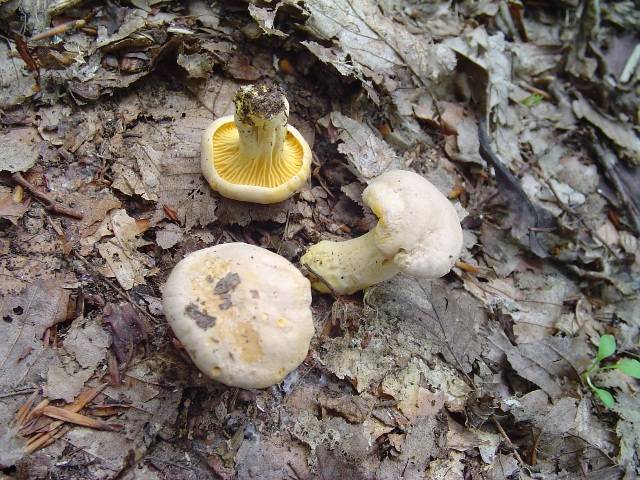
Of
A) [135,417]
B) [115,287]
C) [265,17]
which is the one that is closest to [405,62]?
[265,17]

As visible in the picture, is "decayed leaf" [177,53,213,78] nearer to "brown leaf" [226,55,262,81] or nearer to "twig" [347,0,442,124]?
"brown leaf" [226,55,262,81]

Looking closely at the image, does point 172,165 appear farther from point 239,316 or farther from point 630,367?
point 630,367

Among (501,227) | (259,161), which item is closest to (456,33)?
(501,227)

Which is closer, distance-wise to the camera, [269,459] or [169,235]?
[269,459]

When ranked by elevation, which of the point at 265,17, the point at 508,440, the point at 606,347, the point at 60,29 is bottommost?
the point at 508,440

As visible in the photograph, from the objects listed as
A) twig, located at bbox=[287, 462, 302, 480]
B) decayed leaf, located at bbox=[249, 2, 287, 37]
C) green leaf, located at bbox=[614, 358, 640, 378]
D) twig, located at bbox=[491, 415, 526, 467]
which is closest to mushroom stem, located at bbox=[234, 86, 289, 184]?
decayed leaf, located at bbox=[249, 2, 287, 37]

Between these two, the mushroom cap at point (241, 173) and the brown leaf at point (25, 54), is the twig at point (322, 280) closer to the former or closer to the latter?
the mushroom cap at point (241, 173)
